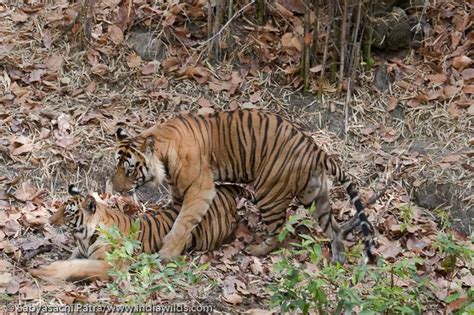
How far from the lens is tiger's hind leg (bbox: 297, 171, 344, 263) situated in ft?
19.1

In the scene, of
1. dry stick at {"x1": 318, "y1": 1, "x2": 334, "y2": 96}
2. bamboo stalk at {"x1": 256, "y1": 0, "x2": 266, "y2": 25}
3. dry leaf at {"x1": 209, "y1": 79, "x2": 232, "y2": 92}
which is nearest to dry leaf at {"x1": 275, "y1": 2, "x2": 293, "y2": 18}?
bamboo stalk at {"x1": 256, "y1": 0, "x2": 266, "y2": 25}

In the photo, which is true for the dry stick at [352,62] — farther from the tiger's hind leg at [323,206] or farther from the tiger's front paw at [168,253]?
the tiger's front paw at [168,253]

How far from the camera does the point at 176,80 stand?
23.5ft

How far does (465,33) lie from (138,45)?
2.70m

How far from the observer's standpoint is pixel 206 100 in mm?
6980

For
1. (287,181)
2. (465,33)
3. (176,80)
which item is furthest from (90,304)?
(465,33)

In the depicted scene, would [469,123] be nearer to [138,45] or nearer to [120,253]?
[138,45]

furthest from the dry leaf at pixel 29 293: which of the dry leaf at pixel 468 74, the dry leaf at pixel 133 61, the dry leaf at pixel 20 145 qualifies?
the dry leaf at pixel 468 74

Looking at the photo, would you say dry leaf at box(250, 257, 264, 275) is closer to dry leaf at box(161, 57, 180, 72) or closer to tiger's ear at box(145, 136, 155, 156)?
tiger's ear at box(145, 136, 155, 156)

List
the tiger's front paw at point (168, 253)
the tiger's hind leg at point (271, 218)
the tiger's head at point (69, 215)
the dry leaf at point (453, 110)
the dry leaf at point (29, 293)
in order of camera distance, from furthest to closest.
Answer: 1. the dry leaf at point (453, 110)
2. the tiger's hind leg at point (271, 218)
3. the tiger's front paw at point (168, 253)
4. the tiger's head at point (69, 215)
5. the dry leaf at point (29, 293)

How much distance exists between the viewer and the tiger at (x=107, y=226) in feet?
17.1

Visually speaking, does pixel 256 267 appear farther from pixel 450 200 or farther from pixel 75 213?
pixel 450 200

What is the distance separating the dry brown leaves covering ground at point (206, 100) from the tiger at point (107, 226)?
170 millimetres

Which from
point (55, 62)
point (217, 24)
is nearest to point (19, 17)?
point (55, 62)
